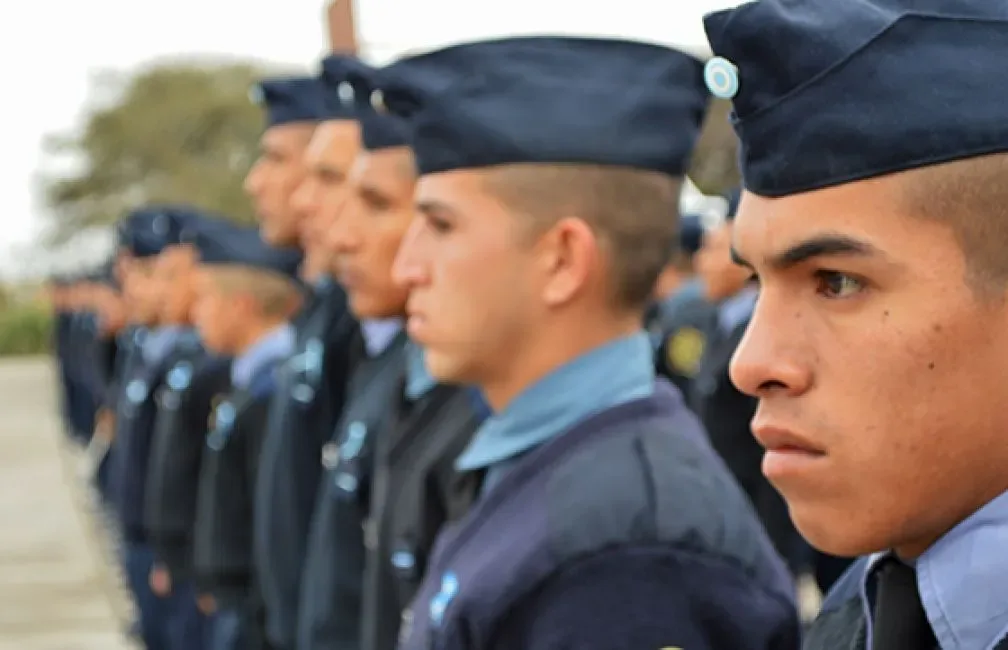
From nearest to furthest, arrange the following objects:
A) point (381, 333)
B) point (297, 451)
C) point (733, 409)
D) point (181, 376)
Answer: point (381, 333), point (297, 451), point (733, 409), point (181, 376)

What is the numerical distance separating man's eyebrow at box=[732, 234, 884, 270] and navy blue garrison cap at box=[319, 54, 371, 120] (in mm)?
1623

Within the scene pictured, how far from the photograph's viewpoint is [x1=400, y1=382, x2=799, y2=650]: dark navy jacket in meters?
1.85

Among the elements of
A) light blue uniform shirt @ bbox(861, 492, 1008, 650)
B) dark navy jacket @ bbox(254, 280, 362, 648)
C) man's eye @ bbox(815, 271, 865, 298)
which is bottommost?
dark navy jacket @ bbox(254, 280, 362, 648)

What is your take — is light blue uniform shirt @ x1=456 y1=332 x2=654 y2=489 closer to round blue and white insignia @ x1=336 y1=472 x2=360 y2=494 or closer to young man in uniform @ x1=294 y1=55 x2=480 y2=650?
young man in uniform @ x1=294 y1=55 x2=480 y2=650

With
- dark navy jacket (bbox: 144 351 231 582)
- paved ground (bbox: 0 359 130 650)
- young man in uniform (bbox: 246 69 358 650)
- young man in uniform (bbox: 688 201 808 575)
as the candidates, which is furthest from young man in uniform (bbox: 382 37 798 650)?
paved ground (bbox: 0 359 130 650)

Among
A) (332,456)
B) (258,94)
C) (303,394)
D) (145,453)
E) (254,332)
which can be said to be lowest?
(145,453)

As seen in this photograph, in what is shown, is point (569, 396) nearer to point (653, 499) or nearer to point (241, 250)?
point (653, 499)

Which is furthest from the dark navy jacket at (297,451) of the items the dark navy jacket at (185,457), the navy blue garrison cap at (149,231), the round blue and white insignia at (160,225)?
the round blue and white insignia at (160,225)

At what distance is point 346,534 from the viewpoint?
140 inches

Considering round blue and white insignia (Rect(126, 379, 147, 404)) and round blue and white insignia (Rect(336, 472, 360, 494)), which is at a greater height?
round blue and white insignia (Rect(336, 472, 360, 494))

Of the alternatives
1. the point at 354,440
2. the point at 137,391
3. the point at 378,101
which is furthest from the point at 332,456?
the point at 137,391

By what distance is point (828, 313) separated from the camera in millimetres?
1409

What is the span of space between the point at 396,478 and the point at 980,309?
5.73 ft

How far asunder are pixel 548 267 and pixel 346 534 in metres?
1.42
